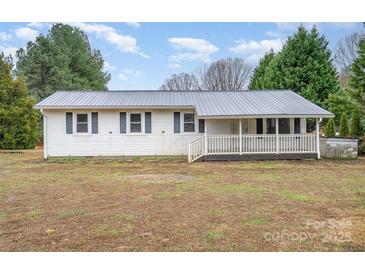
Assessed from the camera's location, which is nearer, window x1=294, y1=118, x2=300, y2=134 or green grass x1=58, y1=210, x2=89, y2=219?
green grass x1=58, y1=210, x2=89, y2=219

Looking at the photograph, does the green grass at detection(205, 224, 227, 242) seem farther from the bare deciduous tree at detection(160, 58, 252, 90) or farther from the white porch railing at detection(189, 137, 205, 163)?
the bare deciduous tree at detection(160, 58, 252, 90)

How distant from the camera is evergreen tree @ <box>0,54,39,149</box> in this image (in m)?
24.2

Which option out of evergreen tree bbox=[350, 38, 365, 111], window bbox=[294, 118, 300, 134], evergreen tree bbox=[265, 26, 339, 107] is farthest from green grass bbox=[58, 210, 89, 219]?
evergreen tree bbox=[265, 26, 339, 107]

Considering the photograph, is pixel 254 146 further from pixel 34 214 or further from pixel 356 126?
pixel 34 214

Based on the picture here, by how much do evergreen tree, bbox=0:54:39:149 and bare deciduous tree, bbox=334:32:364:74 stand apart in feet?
100

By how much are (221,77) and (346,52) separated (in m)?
14.6

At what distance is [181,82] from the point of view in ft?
146

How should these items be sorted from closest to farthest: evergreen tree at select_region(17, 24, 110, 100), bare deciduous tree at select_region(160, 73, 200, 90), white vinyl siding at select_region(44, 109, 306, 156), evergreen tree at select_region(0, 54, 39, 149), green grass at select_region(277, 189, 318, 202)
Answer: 1. green grass at select_region(277, 189, 318, 202)
2. white vinyl siding at select_region(44, 109, 306, 156)
3. evergreen tree at select_region(0, 54, 39, 149)
4. evergreen tree at select_region(17, 24, 110, 100)
5. bare deciduous tree at select_region(160, 73, 200, 90)

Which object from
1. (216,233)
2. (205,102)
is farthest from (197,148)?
(216,233)

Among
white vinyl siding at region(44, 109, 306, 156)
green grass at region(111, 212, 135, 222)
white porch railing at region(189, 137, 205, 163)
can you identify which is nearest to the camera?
green grass at region(111, 212, 135, 222)
